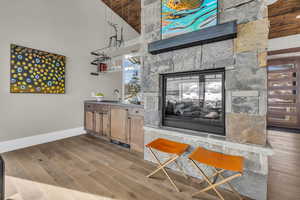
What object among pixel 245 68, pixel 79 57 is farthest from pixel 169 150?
pixel 79 57

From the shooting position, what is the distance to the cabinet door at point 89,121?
Answer: 3441 mm

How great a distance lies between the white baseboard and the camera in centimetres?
258

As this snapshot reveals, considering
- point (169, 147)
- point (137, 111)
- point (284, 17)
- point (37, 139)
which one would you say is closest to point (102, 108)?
point (137, 111)

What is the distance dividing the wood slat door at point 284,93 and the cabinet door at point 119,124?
5.61m

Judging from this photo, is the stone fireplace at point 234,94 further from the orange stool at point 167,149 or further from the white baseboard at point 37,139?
the white baseboard at point 37,139

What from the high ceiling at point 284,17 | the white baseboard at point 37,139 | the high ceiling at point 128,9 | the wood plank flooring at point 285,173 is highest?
the high ceiling at point 128,9

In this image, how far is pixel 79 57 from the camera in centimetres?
368

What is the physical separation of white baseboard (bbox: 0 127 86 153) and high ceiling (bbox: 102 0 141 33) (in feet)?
13.4

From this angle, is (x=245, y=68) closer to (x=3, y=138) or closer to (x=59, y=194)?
(x=59, y=194)

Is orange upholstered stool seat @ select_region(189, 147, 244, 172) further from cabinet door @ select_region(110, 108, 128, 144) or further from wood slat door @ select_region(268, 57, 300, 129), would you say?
wood slat door @ select_region(268, 57, 300, 129)

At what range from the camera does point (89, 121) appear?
11.6 ft

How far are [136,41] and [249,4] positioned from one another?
2.09 meters

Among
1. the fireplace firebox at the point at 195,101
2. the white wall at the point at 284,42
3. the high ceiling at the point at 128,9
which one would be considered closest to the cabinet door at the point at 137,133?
the fireplace firebox at the point at 195,101

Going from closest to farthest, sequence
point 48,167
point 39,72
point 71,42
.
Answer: point 48,167
point 39,72
point 71,42
